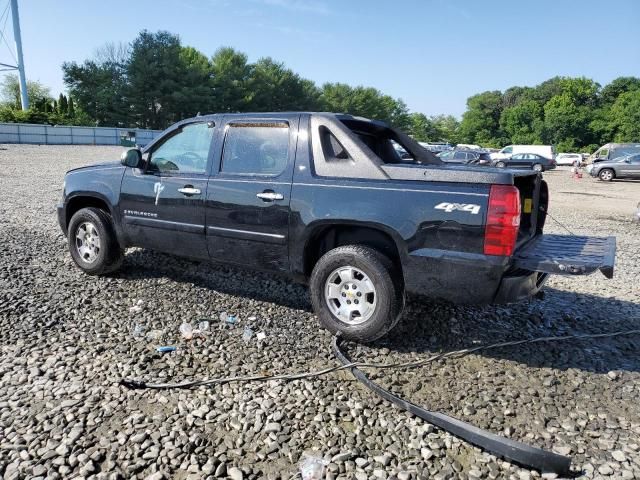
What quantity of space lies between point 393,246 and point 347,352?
0.92m

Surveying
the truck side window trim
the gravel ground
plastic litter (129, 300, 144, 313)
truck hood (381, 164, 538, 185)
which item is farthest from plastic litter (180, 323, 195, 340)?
truck hood (381, 164, 538, 185)

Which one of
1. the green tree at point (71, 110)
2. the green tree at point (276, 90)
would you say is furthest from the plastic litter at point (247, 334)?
the green tree at point (276, 90)

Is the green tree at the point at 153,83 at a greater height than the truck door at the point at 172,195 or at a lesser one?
greater

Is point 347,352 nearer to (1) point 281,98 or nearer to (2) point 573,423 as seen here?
(2) point 573,423

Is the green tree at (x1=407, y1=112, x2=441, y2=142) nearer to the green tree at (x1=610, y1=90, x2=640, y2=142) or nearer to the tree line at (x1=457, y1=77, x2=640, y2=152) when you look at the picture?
the tree line at (x1=457, y1=77, x2=640, y2=152)

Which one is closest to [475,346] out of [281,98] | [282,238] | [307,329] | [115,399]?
[307,329]

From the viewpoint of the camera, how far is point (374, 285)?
146 inches

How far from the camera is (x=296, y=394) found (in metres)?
3.11

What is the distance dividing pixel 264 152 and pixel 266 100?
2853 inches

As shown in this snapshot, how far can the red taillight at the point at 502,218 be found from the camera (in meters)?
3.24

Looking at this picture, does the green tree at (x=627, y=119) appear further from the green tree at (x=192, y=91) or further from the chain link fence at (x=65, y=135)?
the chain link fence at (x=65, y=135)

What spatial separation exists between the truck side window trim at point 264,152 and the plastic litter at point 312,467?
2424 millimetres

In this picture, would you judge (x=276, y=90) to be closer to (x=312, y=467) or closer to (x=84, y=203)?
(x=84, y=203)

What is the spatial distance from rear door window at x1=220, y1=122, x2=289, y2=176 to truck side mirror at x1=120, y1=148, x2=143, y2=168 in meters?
1.03
